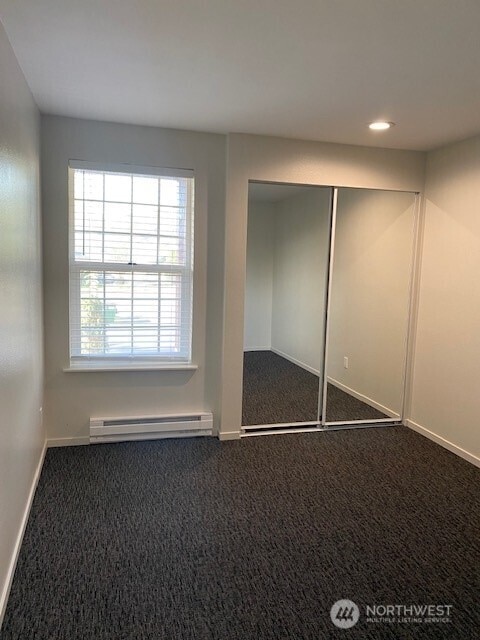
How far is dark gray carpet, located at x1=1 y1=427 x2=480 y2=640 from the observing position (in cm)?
182

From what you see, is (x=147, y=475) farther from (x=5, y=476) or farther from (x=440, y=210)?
(x=440, y=210)

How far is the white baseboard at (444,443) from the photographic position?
3352 mm

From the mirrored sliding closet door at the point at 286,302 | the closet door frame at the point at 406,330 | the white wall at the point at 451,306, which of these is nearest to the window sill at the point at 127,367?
the mirrored sliding closet door at the point at 286,302

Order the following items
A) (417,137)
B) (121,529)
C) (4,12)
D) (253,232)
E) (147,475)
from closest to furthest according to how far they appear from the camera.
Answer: (4,12), (121,529), (147,475), (417,137), (253,232)

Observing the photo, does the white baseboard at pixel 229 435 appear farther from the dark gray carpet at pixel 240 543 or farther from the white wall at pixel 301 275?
the white wall at pixel 301 275

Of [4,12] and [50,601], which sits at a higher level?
[4,12]

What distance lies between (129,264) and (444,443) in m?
2.92

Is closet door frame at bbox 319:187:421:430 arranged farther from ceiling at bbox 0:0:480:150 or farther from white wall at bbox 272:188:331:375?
ceiling at bbox 0:0:480:150

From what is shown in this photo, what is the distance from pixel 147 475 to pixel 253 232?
2259 mm

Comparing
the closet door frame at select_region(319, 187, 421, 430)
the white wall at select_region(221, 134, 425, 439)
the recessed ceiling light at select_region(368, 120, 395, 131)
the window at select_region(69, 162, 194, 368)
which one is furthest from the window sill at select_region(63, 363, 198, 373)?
the recessed ceiling light at select_region(368, 120, 395, 131)

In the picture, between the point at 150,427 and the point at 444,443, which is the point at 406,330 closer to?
the point at 444,443

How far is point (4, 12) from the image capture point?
180 centimetres

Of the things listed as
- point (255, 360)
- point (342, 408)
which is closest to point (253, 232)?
point (255, 360)

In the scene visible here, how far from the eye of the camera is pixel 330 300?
12.9ft
